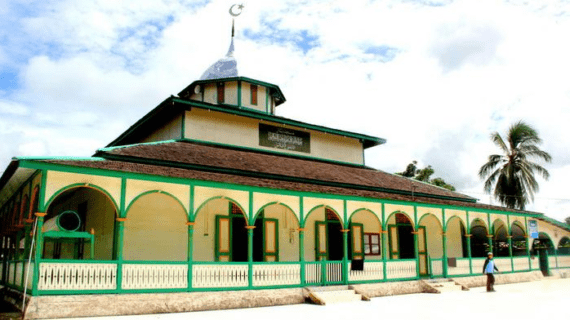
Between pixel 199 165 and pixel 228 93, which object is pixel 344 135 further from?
pixel 199 165

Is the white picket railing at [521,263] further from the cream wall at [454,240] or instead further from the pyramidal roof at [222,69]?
the pyramidal roof at [222,69]

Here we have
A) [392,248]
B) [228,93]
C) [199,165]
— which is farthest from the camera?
[228,93]

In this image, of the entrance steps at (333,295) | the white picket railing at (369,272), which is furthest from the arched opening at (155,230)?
the white picket railing at (369,272)

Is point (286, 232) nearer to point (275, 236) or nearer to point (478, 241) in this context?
point (275, 236)

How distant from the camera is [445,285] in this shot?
1892cm

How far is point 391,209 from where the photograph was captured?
1833 cm

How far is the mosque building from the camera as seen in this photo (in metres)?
12.2

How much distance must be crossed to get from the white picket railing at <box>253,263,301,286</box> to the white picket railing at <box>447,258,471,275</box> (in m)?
8.00

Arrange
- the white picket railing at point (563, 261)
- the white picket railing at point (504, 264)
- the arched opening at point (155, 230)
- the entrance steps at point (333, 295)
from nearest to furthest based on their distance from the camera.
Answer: the arched opening at point (155, 230)
the entrance steps at point (333, 295)
the white picket railing at point (504, 264)
the white picket railing at point (563, 261)

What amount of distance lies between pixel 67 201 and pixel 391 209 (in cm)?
1197

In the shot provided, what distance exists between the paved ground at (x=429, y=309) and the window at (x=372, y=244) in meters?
3.24

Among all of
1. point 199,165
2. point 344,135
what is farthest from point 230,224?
point 344,135

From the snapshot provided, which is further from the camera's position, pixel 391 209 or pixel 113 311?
pixel 391 209

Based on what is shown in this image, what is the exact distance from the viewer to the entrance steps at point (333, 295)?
14.8 meters
